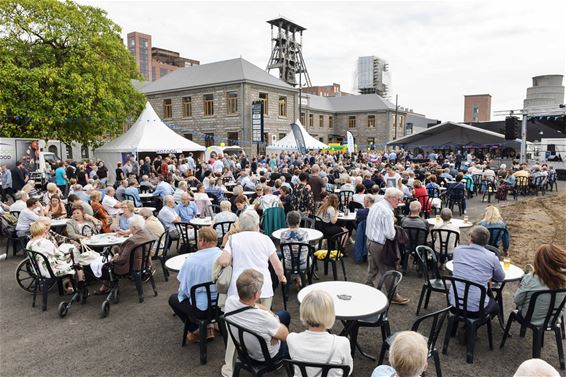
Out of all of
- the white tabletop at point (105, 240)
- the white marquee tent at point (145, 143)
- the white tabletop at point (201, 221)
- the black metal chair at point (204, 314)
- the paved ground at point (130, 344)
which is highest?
the white marquee tent at point (145, 143)

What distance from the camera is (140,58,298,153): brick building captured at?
28922 mm

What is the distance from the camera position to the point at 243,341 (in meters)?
2.83

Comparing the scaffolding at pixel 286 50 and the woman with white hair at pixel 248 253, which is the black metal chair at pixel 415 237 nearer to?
the woman with white hair at pixel 248 253

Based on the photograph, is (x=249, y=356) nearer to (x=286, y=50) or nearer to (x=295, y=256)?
(x=295, y=256)

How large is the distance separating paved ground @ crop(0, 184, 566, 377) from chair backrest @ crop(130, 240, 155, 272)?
21.5 inches

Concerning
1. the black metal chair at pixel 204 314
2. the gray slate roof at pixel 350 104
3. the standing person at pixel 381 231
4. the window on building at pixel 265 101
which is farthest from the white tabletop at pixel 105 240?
the gray slate roof at pixel 350 104

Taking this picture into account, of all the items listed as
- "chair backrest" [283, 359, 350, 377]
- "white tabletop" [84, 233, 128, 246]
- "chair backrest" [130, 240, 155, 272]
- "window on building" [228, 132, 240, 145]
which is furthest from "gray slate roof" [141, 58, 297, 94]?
"chair backrest" [283, 359, 350, 377]

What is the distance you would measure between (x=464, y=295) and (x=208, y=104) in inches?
1156

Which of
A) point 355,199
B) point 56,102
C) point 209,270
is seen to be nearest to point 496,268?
point 209,270

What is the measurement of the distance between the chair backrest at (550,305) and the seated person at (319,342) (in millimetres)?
2230

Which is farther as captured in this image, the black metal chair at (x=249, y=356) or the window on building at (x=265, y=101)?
the window on building at (x=265, y=101)

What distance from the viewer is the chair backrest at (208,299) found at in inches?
141

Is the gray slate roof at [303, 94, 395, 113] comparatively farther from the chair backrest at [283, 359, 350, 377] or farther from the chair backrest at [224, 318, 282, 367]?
the chair backrest at [283, 359, 350, 377]

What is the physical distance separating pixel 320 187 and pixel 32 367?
6884 mm
